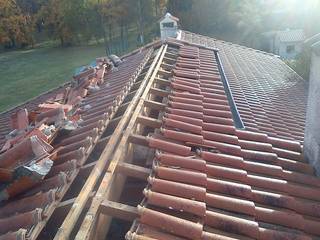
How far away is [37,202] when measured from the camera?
11.8 ft

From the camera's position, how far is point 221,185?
12.8 ft

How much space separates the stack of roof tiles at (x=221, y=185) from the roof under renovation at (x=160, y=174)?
0.04 ft

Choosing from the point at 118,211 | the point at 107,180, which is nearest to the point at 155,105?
the point at 107,180

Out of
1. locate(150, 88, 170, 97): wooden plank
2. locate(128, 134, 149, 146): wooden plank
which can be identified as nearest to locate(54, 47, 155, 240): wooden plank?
locate(128, 134, 149, 146): wooden plank

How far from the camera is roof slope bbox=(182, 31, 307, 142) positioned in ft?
21.6

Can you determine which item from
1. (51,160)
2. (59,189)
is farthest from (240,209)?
(51,160)

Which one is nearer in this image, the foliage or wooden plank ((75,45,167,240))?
wooden plank ((75,45,167,240))

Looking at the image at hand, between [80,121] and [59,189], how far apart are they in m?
2.44

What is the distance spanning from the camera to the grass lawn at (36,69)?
3553 centimetres

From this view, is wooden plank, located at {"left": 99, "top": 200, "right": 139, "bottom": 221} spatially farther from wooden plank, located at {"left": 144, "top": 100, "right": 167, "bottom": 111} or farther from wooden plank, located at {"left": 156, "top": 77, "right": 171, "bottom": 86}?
wooden plank, located at {"left": 156, "top": 77, "right": 171, "bottom": 86}

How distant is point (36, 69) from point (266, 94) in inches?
1613

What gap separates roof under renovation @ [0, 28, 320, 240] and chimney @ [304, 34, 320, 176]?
165 millimetres

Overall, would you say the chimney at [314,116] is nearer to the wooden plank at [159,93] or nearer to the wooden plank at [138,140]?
the wooden plank at [138,140]

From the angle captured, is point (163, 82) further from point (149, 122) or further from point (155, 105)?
point (149, 122)
